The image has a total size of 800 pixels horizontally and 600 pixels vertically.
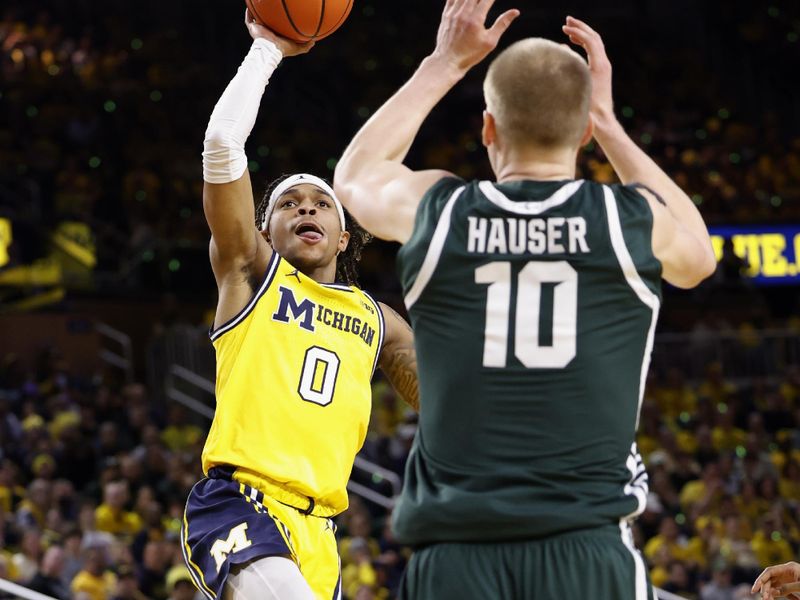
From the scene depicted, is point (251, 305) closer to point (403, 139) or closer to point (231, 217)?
point (231, 217)

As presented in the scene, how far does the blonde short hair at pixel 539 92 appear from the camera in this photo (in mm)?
2857

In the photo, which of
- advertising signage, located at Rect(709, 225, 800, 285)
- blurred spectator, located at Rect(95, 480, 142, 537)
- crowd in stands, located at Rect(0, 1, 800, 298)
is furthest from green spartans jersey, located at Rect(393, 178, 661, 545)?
advertising signage, located at Rect(709, 225, 800, 285)

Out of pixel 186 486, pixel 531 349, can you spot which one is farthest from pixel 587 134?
pixel 186 486

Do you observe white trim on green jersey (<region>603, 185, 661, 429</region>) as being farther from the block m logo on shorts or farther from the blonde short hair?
the block m logo on shorts

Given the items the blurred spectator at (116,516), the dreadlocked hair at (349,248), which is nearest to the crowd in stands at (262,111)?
the blurred spectator at (116,516)

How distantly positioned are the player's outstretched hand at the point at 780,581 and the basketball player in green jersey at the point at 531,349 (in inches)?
47.4

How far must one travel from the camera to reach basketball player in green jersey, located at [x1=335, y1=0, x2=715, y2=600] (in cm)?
287

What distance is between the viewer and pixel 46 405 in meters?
13.0

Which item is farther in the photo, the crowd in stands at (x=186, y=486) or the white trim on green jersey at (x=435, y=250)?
the crowd in stands at (x=186, y=486)

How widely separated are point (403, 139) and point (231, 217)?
140 centimetres

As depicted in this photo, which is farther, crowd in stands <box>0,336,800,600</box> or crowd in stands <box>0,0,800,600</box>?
crowd in stands <box>0,0,800,600</box>

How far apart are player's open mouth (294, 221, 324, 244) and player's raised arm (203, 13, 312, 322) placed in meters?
0.36

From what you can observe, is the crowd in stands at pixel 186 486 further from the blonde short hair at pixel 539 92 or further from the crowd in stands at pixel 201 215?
the blonde short hair at pixel 539 92

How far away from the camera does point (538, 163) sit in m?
2.96
